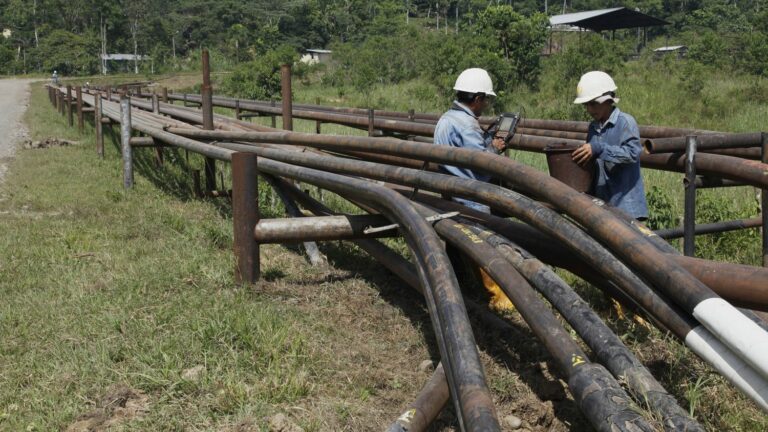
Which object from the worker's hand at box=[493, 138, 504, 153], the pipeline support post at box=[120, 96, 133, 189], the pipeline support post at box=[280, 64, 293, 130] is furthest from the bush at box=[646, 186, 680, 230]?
the pipeline support post at box=[120, 96, 133, 189]

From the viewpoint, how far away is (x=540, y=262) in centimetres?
283

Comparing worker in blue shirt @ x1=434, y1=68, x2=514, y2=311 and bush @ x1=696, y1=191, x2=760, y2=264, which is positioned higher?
worker in blue shirt @ x1=434, y1=68, x2=514, y2=311

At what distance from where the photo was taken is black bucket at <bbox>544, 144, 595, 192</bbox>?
3953 mm

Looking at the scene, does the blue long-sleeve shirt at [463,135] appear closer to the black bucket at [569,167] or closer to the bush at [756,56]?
the black bucket at [569,167]

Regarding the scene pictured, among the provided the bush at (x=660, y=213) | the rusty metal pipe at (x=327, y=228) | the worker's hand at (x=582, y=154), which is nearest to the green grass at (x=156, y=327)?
the rusty metal pipe at (x=327, y=228)

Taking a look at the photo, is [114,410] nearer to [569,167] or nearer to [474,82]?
[569,167]

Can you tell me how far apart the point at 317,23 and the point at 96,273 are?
8695 cm

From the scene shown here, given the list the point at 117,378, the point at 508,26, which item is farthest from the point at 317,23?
the point at 117,378

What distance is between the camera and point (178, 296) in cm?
404

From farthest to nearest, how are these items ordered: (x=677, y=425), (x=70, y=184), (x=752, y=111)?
(x=752, y=111) < (x=70, y=184) < (x=677, y=425)

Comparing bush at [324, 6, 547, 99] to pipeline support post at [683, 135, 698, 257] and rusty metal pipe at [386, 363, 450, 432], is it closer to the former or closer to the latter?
pipeline support post at [683, 135, 698, 257]

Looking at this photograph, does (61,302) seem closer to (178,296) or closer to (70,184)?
(178,296)

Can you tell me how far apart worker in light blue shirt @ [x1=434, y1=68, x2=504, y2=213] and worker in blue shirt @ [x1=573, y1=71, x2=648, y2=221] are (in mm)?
610

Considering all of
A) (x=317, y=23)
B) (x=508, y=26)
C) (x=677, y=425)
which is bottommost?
(x=677, y=425)
